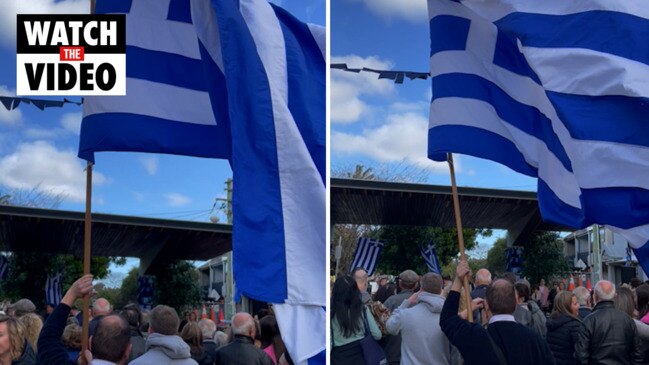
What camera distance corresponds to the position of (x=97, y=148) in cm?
684

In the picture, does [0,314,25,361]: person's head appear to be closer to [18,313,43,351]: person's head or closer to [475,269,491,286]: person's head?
[18,313,43,351]: person's head

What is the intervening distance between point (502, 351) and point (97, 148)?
10.9ft

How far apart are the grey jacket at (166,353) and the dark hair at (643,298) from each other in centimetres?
473

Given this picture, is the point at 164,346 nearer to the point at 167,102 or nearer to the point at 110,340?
the point at 110,340

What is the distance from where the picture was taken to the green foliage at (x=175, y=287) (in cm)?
3475

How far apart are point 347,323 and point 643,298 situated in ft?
9.62

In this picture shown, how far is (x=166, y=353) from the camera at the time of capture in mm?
5797

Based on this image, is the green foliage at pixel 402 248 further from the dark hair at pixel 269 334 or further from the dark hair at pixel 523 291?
the dark hair at pixel 269 334

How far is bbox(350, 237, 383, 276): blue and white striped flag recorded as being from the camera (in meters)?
23.2

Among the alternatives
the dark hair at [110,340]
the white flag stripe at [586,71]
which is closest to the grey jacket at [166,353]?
the dark hair at [110,340]

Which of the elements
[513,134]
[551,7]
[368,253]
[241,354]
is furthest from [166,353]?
[368,253]

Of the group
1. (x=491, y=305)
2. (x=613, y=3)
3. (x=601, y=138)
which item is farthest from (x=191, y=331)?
(x=613, y=3)

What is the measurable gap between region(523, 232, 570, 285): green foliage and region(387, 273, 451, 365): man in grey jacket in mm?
29474

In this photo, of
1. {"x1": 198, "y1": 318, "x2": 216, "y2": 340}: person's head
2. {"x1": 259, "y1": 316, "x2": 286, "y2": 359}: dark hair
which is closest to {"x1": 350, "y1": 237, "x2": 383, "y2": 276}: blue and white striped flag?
{"x1": 198, "y1": 318, "x2": 216, "y2": 340}: person's head
